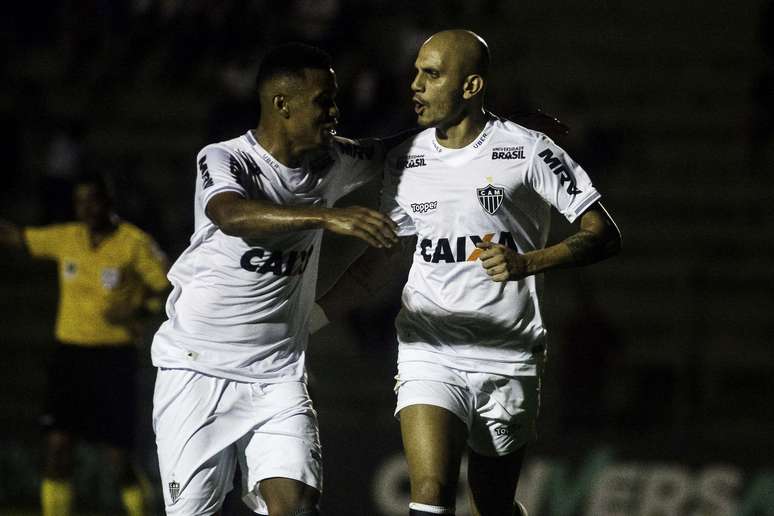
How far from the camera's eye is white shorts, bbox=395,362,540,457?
5.21 meters

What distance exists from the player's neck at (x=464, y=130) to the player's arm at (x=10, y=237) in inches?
156

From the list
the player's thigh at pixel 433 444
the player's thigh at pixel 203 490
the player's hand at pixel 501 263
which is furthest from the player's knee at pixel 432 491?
the player's hand at pixel 501 263

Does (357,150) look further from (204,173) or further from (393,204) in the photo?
(204,173)

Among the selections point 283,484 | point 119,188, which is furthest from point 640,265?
point 283,484

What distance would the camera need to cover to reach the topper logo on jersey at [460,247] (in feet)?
17.2

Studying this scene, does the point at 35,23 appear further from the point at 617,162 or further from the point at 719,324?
the point at 719,324

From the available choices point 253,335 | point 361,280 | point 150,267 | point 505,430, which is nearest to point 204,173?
point 253,335

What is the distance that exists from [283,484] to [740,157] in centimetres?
881

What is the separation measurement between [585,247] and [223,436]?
64.2 inches

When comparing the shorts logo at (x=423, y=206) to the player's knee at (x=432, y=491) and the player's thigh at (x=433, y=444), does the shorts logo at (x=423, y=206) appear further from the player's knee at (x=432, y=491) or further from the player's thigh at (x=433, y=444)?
the player's knee at (x=432, y=491)

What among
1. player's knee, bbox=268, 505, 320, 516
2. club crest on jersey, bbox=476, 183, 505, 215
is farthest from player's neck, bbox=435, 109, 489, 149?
player's knee, bbox=268, 505, 320, 516

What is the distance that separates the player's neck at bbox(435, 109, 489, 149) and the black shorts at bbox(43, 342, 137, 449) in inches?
156

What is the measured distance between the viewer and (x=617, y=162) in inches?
489

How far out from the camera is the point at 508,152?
5.30 m
